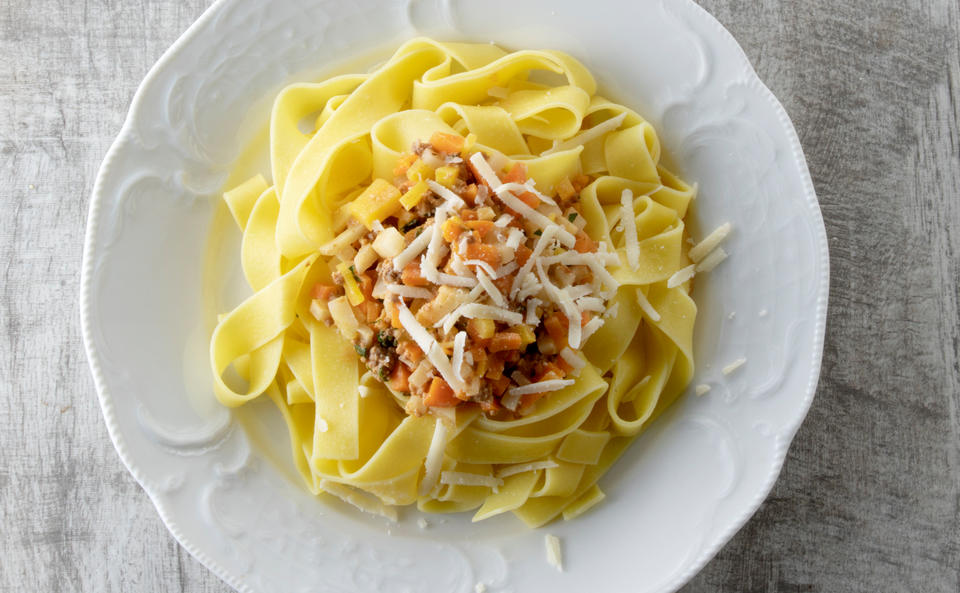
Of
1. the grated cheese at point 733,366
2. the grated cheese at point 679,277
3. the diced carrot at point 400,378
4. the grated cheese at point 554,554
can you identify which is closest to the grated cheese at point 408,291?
the diced carrot at point 400,378

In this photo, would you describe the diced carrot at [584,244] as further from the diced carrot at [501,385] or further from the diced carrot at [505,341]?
the diced carrot at [501,385]

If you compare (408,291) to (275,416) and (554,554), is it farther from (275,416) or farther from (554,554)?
(554,554)

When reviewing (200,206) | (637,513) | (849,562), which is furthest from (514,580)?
(200,206)

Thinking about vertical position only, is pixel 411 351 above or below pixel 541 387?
above

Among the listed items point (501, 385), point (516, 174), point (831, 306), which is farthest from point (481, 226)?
point (831, 306)

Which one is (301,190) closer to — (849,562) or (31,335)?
(31,335)

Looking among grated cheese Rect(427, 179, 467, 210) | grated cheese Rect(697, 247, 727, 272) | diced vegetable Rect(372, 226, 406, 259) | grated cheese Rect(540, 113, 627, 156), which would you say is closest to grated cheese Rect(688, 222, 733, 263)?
grated cheese Rect(697, 247, 727, 272)
